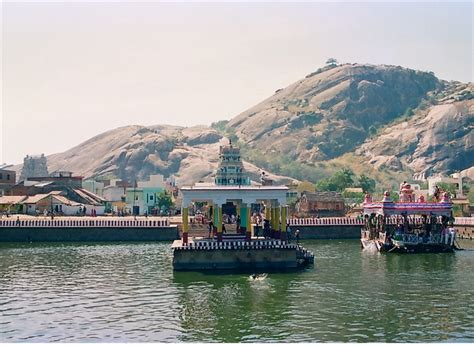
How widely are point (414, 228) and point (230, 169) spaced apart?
68.3 feet

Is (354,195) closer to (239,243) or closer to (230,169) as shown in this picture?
(230,169)

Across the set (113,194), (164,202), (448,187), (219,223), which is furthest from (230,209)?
(448,187)

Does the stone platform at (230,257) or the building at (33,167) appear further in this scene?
the building at (33,167)

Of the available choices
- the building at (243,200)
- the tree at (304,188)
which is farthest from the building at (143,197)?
the building at (243,200)

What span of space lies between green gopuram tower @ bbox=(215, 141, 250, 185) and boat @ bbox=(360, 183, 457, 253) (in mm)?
14841

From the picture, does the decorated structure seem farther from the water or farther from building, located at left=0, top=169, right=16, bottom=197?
building, located at left=0, top=169, right=16, bottom=197

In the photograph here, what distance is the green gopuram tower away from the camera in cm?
6956

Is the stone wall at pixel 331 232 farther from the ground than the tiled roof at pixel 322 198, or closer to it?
closer to it

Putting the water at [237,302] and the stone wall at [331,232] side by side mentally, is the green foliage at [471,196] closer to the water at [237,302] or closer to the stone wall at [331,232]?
the stone wall at [331,232]

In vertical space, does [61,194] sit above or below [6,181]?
below

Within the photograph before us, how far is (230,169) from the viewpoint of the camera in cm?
7056

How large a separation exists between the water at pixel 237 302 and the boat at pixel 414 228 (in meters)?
6.04

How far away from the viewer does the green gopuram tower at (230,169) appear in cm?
6956

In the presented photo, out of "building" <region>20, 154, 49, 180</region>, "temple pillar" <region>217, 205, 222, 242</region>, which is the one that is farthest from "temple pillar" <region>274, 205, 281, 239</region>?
"building" <region>20, 154, 49, 180</region>
